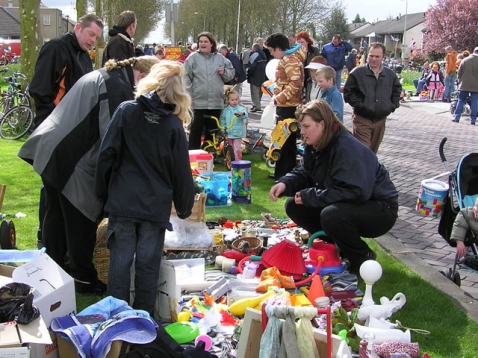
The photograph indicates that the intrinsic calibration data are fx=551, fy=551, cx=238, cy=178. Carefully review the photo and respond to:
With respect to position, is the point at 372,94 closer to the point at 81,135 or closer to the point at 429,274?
the point at 429,274

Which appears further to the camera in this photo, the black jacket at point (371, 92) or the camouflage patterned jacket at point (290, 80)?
the camouflage patterned jacket at point (290, 80)

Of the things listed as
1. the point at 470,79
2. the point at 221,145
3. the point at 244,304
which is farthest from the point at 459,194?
the point at 470,79

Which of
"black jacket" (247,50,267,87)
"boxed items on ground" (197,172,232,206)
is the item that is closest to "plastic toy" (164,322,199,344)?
"boxed items on ground" (197,172,232,206)

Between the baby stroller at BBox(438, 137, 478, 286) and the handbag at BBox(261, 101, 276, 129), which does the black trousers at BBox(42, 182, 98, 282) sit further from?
the handbag at BBox(261, 101, 276, 129)

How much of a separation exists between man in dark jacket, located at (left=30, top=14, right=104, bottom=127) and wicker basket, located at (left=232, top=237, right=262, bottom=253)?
2.13 m

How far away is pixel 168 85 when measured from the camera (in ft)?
11.6

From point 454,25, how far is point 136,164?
5224cm

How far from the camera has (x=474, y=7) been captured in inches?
1935

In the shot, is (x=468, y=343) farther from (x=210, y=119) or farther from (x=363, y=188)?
(x=210, y=119)

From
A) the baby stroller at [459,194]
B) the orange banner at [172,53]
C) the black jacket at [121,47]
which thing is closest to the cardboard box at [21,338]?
the baby stroller at [459,194]

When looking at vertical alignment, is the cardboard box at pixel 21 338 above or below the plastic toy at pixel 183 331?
above

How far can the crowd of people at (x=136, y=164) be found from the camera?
11.6 ft

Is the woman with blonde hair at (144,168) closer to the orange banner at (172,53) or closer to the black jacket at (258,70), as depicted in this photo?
the black jacket at (258,70)

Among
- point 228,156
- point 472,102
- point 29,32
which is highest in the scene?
point 29,32
